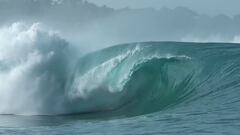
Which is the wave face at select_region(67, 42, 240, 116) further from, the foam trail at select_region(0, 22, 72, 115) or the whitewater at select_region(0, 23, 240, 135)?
the foam trail at select_region(0, 22, 72, 115)

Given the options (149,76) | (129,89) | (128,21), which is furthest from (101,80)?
(128,21)

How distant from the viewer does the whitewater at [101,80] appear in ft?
59.2

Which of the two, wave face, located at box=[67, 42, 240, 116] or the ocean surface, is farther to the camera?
wave face, located at box=[67, 42, 240, 116]

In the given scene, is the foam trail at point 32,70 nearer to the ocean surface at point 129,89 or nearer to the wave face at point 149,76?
the ocean surface at point 129,89

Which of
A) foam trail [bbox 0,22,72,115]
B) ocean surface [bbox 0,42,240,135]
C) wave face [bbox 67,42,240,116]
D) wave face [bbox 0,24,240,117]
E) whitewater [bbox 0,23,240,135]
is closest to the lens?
ocean surface [bbox 0,42,240,135]

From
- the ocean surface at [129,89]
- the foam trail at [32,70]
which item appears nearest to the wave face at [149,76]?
the ocean surface at [129,89]

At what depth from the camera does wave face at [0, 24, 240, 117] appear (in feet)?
66.0

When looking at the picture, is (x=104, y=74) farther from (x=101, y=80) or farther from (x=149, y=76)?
(x=149, y=76)

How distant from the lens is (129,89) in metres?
21.6

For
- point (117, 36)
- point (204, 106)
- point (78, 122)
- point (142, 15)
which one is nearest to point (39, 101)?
point (78, 122)

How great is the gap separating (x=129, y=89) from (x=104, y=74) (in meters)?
1.49

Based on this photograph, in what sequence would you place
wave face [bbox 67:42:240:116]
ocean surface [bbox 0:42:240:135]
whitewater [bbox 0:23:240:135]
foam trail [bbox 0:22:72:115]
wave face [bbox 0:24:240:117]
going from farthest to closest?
1. foam trail [bbox 0:22:72:115]
2. wave face [bbox 0:24:240:117]
3. wave face [bbox 67:42:240:116]
4. whitewater [bbox 0:23:240:135]
5. ocean surface [bbox 0:42:240:135]

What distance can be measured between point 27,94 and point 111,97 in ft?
9.50

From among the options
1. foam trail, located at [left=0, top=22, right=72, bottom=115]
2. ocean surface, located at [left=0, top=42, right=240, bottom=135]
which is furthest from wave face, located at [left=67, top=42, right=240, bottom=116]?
foam trail, located at [left=0, top=22, right=72, bottom=115]
